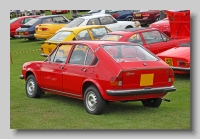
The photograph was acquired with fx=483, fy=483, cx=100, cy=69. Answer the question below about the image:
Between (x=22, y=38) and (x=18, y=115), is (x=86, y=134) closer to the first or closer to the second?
(x=18, y=115)

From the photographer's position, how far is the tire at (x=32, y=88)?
10.7 m

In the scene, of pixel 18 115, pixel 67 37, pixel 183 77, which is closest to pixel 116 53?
pixel 18 115

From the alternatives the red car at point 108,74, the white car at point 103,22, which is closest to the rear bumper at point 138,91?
the red car at point 108,74

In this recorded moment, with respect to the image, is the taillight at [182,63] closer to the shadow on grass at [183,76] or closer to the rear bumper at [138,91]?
the shadow on grass at [183,76]

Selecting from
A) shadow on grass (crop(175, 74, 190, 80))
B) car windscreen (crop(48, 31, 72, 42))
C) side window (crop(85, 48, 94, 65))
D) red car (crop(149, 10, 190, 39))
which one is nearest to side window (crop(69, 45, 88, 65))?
side window (crop(85, 48, 94, 65))

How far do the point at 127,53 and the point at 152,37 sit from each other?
544cm

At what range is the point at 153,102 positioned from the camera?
9.63 meters

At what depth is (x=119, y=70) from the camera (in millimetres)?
8484

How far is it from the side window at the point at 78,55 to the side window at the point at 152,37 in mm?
4875

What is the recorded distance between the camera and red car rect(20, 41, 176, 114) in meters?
8.55

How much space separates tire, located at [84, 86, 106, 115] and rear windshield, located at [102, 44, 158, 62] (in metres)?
0.74

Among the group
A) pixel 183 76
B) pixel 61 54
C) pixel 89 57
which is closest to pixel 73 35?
pixel 183 76

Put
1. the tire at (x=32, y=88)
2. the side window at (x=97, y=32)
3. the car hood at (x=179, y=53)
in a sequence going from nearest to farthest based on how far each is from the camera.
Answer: the tire at (x=32, y=88) → the car hood at (x=179, y=53) → the side window at (x=97, y=32)

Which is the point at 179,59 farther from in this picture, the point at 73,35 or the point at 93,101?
the point at 73,35
